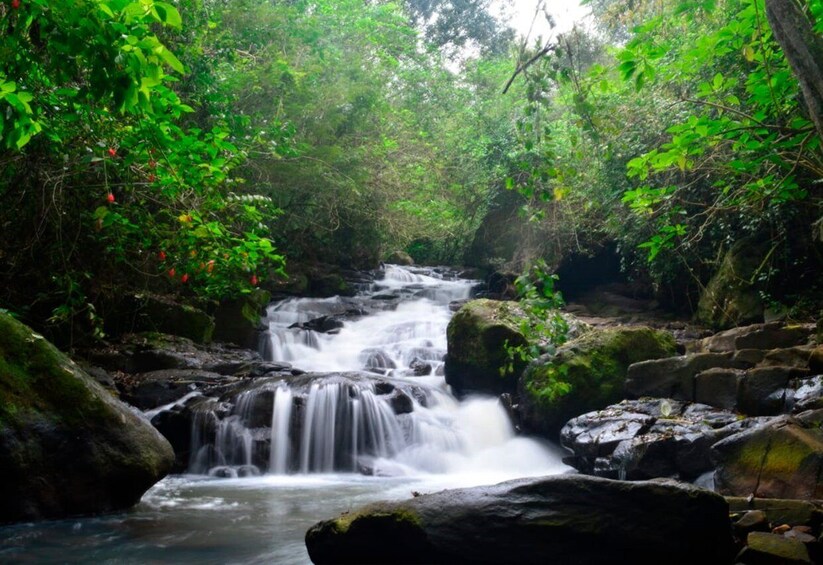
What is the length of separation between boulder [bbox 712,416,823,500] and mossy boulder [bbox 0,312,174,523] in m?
5.28

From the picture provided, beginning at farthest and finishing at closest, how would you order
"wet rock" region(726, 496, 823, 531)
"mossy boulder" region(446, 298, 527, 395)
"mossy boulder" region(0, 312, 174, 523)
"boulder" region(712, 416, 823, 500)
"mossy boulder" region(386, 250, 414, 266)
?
"mossy boulder" region(386, 250, 414, 266), "mossy boulder" region(446, 298, 527, 395), "mossy boulder" region(0, 312, 174, 523), "boulder" region(712, 416, 823, 500), "wet rock" region(726, 496, 823, 531)

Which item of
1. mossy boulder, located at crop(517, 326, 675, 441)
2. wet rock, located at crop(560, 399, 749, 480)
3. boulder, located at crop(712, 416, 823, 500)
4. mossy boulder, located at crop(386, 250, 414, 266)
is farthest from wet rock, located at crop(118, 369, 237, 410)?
mossy boulder, located at crop(386, 250, 414, 266)

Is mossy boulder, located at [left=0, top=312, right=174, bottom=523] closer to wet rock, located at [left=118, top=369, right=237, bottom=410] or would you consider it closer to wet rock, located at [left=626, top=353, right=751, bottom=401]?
wet rock, located at [left=118, top=369, right=237, bottom=410]

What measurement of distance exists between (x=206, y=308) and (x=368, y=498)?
7.52 metres

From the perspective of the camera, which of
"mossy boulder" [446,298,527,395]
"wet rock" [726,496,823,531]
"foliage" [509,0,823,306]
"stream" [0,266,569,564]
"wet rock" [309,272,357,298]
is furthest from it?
"wet rock" [309,272,357,298]

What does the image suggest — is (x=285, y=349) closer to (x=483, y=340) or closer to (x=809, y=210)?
(x=483, y=340)

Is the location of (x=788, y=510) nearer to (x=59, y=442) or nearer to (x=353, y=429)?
(x=59, y=442)

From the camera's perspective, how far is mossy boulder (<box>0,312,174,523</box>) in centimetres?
559

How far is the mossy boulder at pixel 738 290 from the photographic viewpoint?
1115 cm

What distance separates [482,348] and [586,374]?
227 centimetres

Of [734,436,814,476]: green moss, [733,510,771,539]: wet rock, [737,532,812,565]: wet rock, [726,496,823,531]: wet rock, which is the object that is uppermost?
[734,436,814,476]: green moss

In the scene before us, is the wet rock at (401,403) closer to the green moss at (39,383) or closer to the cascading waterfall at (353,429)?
the cascading waterfall at (353,429)

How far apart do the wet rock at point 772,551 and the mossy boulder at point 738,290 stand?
304 inches

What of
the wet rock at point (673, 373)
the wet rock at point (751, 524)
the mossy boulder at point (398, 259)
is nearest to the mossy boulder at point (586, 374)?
the wet rock at point (673, 373)
